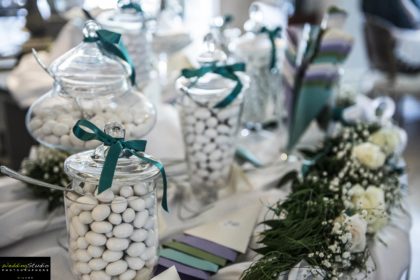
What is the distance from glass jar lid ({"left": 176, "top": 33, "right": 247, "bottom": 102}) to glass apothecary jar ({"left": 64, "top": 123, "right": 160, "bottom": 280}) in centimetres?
37

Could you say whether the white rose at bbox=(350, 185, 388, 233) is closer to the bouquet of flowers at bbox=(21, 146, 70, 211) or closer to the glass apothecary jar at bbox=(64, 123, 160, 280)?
the glass apothecary jar at bbox=(64, 123, 160, 280)

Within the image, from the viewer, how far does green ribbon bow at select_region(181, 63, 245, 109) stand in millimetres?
1315

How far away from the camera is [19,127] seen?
2.20 metres

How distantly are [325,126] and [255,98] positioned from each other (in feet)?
0.77

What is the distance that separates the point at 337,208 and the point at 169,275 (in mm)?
384

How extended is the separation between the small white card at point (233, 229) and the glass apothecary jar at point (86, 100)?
25 centimetres

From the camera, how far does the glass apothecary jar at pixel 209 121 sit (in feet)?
4.36

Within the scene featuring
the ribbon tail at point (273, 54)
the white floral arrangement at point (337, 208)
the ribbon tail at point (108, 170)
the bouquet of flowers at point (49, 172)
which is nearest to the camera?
the ribbon tail at point (108, 170)

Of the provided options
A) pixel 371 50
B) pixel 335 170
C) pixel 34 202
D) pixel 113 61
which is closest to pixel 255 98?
pixel 335 170

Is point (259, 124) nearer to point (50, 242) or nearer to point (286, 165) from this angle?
point (286, 165)

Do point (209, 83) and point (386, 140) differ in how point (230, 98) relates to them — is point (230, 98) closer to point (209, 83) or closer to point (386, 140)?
point (209, 83)

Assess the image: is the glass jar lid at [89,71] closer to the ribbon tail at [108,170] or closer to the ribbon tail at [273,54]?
the ribbon tail at [108,170]

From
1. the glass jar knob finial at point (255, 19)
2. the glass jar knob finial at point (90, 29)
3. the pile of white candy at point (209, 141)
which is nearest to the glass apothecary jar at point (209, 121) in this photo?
the pile of white candy at point (209, 141)

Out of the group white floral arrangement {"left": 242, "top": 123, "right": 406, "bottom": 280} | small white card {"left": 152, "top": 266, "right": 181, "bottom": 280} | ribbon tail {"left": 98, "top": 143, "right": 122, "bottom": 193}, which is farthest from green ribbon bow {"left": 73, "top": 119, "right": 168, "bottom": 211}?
white floral arrangement {"left": 242, "top": 123, "right": 406, "bottom": 280}
